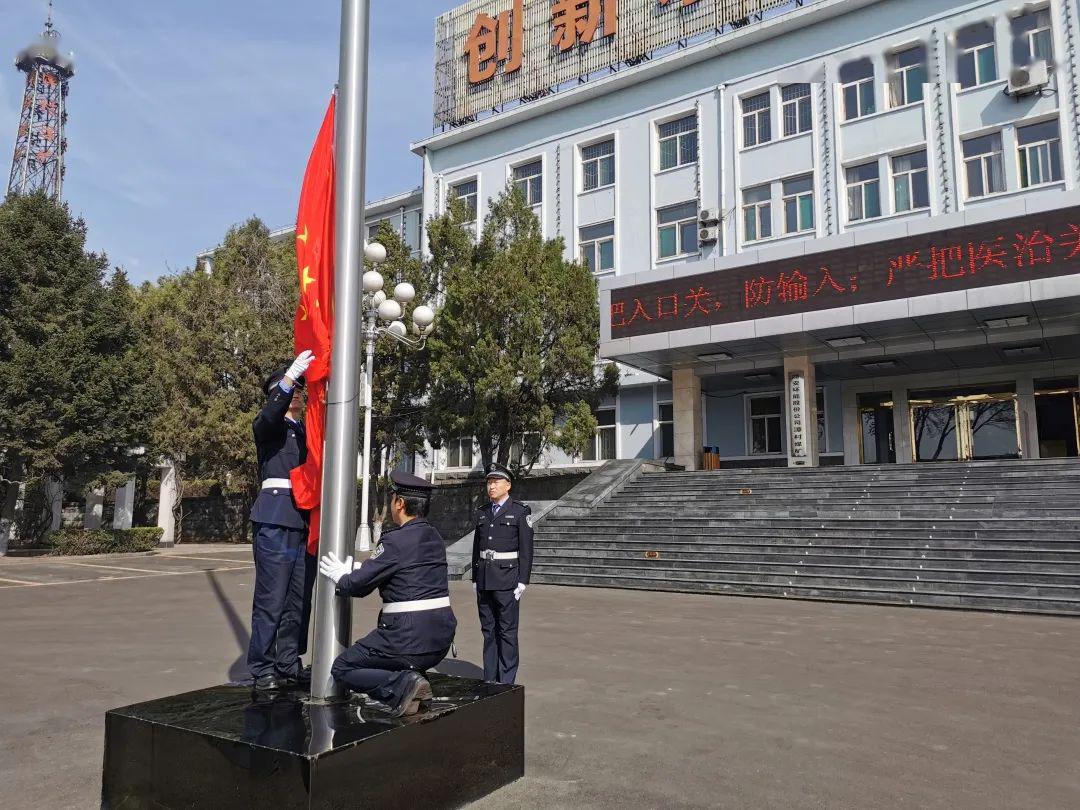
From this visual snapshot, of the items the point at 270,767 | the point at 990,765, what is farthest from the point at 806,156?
the point at 270,767

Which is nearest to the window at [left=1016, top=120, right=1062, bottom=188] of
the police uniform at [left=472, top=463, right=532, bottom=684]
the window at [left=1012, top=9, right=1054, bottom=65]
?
the window at [left=1012, top=9, right=1054, bottom=65]

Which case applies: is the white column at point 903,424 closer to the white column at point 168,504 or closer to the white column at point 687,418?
the white column at point 687,418

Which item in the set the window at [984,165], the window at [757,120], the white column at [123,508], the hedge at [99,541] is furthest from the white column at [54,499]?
the window at [984,165]

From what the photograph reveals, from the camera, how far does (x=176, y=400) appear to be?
23422 mm

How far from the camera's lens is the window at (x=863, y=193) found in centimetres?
2220

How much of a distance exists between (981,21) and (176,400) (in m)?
23.9

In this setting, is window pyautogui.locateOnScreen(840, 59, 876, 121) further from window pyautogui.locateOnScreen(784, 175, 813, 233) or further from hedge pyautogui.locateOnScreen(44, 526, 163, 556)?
hedge pyautogui.locateOnScreen(44, 526, 163, 556)

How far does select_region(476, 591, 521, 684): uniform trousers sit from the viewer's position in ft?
18.0

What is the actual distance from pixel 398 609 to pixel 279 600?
100cm

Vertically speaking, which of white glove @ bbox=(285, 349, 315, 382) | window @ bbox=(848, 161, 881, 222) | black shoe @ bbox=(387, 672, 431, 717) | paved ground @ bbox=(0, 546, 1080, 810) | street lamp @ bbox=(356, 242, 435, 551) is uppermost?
window @ bbox=(848, 161, 881, 222)

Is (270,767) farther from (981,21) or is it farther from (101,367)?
(981,21)

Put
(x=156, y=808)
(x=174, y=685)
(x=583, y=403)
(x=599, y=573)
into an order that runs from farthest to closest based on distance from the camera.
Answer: (x=583, y=403)
(x=599, y=573)
(x=174, y=685)
(x=156, y=808)

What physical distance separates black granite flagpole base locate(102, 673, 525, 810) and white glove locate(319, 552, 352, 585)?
1.90ft

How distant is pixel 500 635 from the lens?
18.4 ft
